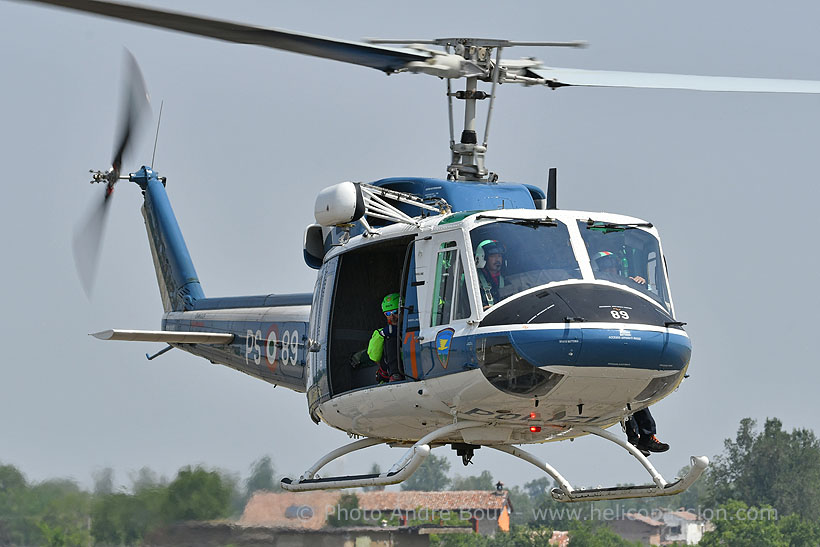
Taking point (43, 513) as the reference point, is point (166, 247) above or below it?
above

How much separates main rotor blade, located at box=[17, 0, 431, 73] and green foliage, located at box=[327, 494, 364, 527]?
10.3 metres

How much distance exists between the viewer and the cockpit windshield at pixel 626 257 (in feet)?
38.4

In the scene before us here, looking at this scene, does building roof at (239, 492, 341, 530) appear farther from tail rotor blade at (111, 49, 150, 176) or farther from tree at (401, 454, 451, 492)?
tree at (401, 454, 451, 492)

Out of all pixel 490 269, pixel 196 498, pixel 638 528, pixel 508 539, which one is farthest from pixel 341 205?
pixel 638 528

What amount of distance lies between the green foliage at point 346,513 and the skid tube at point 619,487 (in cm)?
784

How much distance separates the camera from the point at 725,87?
13.9 metres

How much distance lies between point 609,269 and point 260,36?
329 centimetres

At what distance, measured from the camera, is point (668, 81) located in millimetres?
14062

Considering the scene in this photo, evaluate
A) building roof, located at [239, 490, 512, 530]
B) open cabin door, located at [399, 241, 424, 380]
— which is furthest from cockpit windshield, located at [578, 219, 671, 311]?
building roof, located at [239, 490, 512, 530]

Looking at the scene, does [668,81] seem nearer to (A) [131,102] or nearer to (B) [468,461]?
(B) [468,461]

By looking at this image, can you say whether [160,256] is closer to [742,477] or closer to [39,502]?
[39,502]

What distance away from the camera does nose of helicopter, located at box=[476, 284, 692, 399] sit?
11055mm

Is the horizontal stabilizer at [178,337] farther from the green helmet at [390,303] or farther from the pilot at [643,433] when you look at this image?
the pilot at [643,433]

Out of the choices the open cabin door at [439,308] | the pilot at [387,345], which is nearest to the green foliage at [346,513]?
the pilot at [387,345]
